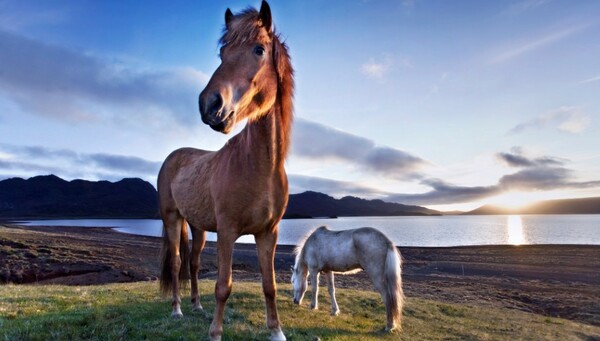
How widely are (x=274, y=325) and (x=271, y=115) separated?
8.91ft

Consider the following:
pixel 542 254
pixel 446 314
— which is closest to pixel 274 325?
pixel 446 314

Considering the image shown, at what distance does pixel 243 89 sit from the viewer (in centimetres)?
343

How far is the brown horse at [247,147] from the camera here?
338cm

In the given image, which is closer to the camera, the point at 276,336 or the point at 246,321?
the point at 276,336

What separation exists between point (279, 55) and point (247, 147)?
1.11 metres

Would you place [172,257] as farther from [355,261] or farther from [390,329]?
[390,329]

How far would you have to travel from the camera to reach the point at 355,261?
934cm

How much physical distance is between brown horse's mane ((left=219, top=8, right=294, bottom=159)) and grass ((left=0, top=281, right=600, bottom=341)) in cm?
294

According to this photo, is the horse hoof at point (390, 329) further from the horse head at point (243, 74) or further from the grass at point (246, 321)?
the horse head at point (243, 74)

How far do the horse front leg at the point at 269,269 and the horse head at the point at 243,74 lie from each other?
1558 millimetres

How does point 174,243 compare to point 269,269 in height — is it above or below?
above

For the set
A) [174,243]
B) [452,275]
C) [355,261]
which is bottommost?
[452,275]

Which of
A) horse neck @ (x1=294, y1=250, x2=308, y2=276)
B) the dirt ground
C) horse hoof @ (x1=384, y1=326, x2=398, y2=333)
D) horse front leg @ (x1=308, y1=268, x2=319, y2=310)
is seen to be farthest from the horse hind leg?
the dirt ground

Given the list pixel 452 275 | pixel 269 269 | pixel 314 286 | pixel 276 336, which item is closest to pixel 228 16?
pixel 269 269
